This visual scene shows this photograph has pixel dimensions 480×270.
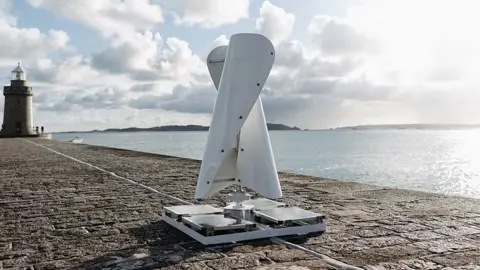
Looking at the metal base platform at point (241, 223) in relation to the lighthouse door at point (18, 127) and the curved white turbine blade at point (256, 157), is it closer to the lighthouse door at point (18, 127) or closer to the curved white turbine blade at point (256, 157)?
the curved white turbine blade at point (256, 157)

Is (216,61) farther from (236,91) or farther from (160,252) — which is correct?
(160,252)

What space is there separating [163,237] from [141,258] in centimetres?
74

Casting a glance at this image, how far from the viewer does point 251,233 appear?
444 centimetres

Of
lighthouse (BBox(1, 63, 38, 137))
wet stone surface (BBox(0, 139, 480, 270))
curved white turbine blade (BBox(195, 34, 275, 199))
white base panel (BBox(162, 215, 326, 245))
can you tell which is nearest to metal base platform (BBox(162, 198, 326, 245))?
white base panel (BBox(162, 215, 326, 245))

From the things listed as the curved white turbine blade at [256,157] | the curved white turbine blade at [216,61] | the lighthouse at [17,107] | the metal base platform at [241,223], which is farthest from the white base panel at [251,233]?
the lighthouse at [17,107]

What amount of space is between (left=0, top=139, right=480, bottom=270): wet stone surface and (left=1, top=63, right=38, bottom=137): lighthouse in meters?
48.5

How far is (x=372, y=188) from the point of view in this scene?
321 inches

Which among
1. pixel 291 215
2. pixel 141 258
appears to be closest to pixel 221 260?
pixel 141 258

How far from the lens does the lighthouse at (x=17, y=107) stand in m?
52.2

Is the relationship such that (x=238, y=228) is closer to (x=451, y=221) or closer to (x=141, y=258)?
(x=141, y=258)

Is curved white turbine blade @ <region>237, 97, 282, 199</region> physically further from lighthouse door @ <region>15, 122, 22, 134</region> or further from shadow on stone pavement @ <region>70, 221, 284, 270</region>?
lighthouse door @ <region>15, 122, 22, 134</region>

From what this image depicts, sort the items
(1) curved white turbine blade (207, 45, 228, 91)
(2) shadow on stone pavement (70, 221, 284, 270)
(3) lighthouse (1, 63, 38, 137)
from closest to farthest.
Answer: (2) shadow on stone pavement (70, 221, 284, 270)
(1) curved white turbine blade (207, 45, 228, 91)
(3) lighthouse (1, 63, 38, 137)

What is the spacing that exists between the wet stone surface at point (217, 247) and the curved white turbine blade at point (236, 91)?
909 mm

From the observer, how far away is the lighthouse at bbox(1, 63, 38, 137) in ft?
171
